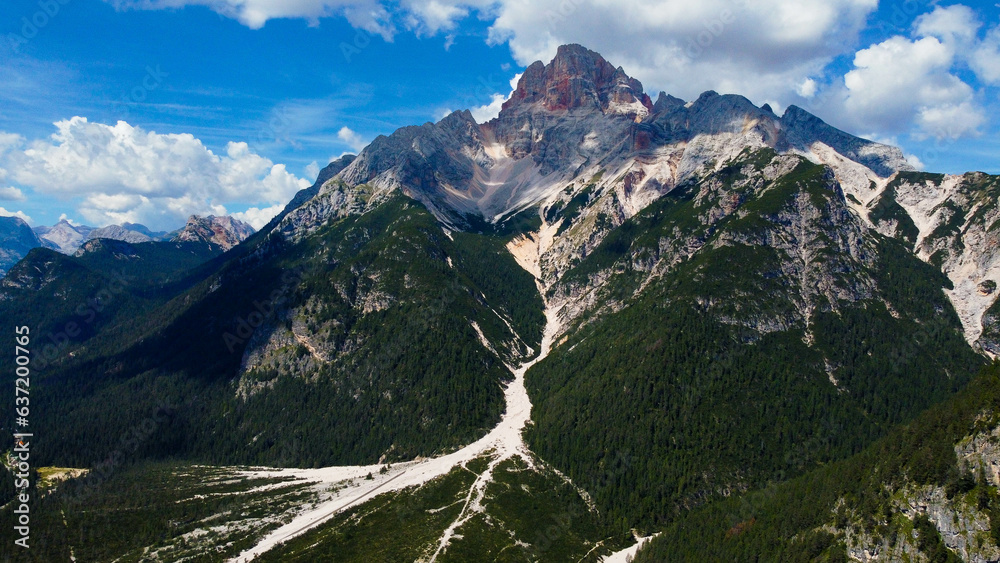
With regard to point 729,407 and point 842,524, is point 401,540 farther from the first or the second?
point 729,407

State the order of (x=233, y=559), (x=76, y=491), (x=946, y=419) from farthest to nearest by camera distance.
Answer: (x=76, y=491) < (x=233, y=559) < (x=946, y=419)

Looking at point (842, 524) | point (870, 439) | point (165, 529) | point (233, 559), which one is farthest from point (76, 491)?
point (870, 439)

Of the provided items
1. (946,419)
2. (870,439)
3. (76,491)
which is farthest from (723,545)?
(76,491)

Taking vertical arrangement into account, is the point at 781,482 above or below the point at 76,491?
below

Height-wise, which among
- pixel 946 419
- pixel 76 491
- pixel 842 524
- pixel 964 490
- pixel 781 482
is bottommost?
pixel 781 482

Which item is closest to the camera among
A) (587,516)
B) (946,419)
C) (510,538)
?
(946,419)

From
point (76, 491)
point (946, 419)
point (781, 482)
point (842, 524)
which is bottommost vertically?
point (781, 482)

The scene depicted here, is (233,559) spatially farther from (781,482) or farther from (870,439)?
(870,439)

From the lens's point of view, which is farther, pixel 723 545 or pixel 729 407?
pixel 729 407

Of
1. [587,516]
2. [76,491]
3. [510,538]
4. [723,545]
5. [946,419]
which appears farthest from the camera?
[76,491]
